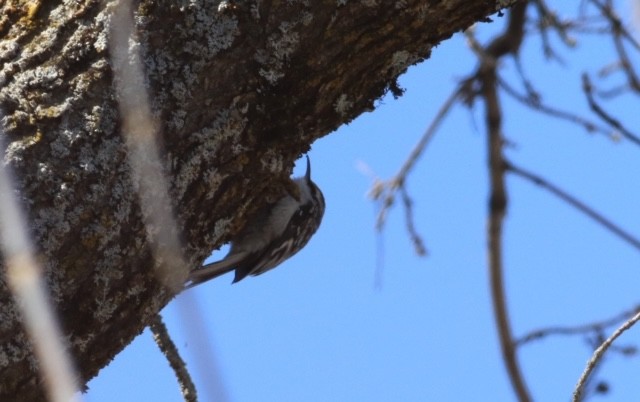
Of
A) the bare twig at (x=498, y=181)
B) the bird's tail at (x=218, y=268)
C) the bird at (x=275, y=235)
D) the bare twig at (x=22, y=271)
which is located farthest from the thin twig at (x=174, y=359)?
the bare twig at (x=498, y=181)

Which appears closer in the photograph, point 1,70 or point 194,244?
point 1,70

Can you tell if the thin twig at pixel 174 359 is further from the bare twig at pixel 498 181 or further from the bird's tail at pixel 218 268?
the bare twig at pixel 498 181

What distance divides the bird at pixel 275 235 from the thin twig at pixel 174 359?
0.83 feet

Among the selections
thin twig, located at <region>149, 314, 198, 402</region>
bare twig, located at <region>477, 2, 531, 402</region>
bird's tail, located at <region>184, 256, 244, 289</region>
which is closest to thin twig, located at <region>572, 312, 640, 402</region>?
bare twig, located at <region>477, 2, 531, 402</region>

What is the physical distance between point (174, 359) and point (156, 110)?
958 mm

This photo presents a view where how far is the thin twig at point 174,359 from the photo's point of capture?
296 cm

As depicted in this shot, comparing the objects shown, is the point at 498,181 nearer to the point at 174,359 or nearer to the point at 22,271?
the point at 174,359

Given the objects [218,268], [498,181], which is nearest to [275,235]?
[218,268]

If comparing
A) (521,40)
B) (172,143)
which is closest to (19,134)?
(172,143)

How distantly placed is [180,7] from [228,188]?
45 cm

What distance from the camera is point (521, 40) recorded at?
13.6 feet

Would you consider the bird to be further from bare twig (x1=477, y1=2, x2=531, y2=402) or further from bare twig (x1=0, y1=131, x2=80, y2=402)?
bare twig (x1=0, y1=131, x2=80, y2=402)

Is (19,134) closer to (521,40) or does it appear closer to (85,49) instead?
(85,49)

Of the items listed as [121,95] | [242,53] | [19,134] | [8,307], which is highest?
[242,53]
